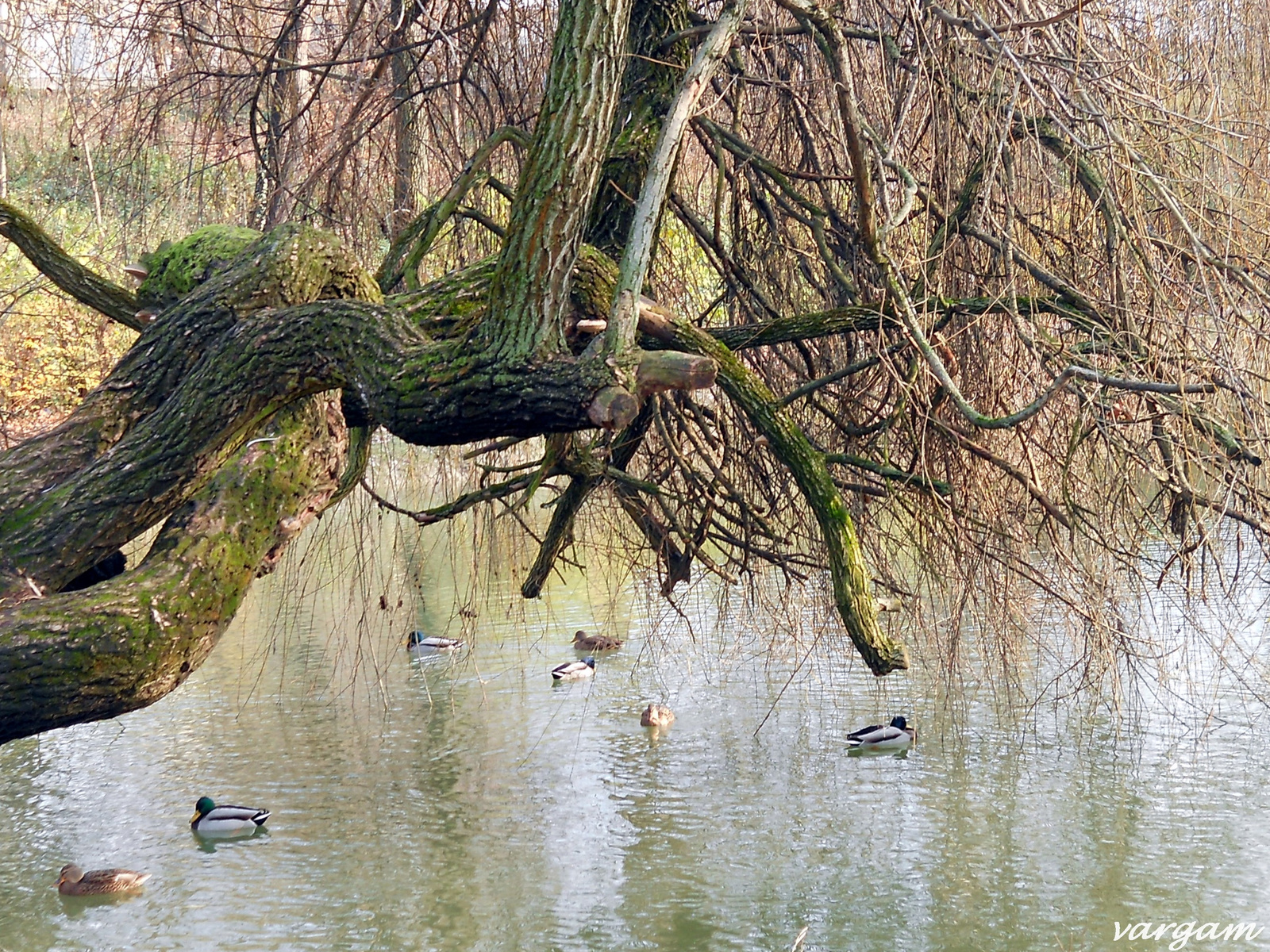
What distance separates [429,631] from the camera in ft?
29.2

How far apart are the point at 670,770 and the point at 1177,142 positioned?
370 cm

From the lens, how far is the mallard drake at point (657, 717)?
6750 mm

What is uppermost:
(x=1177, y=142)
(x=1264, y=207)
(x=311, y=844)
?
(x=1177, y=142)

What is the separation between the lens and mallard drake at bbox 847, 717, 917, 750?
629 cm

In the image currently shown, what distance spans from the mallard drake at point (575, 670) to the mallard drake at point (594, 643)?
0.38ft

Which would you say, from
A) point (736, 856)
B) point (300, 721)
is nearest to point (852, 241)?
point (736, 856)

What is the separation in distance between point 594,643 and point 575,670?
25 centimetres

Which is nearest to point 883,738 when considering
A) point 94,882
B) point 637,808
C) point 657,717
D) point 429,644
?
point 657,717

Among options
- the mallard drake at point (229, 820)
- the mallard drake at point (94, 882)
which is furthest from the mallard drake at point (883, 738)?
the mallard drake at point (94, 882)

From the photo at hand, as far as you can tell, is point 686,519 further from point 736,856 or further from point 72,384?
point 72,384

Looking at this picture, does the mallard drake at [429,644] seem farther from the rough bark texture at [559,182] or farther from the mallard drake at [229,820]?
the rough bark texture at [559,182]

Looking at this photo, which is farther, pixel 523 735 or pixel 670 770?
pixel 523 735

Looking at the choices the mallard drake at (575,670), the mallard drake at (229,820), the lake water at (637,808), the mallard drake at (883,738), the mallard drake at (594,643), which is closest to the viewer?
the lake water at (637,808)

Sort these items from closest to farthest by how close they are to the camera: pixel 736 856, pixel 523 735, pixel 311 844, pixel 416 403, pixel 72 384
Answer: pixel 416 403 < pixel 736 856 < pixel 311 844 < pixel 523 735 < pixel 72 384
